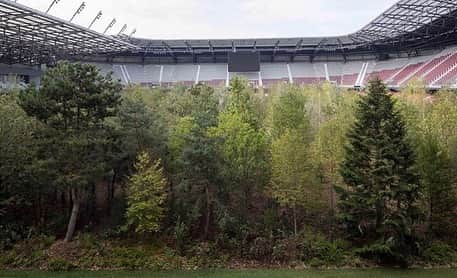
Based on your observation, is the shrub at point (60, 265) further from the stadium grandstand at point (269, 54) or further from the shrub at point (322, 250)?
the stadium grandstand at point (269, 54)

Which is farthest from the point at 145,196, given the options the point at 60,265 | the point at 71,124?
the point at 71,124

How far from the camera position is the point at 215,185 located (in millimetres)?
23984

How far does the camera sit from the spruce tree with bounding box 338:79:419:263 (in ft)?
A: 71.7

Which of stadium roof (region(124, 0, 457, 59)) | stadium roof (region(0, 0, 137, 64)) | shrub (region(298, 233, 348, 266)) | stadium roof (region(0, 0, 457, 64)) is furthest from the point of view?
stadium roof (region(124, 0, 457, 59))

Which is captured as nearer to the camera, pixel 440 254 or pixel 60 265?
pixel 60 265

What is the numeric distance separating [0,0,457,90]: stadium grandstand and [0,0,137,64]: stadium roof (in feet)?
0.32

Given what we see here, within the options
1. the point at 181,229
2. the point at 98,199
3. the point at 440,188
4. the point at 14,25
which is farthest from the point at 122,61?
the point at 440,188

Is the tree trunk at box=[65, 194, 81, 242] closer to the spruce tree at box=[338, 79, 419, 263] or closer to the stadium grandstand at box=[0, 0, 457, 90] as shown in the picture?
the spruce tree at box=[338, 79, 419, 263]

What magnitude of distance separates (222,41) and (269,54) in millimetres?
8382

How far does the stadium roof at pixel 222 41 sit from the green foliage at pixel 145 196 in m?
17.3

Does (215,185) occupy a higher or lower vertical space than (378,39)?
lower

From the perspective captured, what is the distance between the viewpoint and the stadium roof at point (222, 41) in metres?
41.9

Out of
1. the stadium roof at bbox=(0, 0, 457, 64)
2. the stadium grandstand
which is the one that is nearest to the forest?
the stadium roof at bbox=(0, 0, 457, 64)

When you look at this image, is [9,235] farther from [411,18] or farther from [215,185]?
[411,18]
